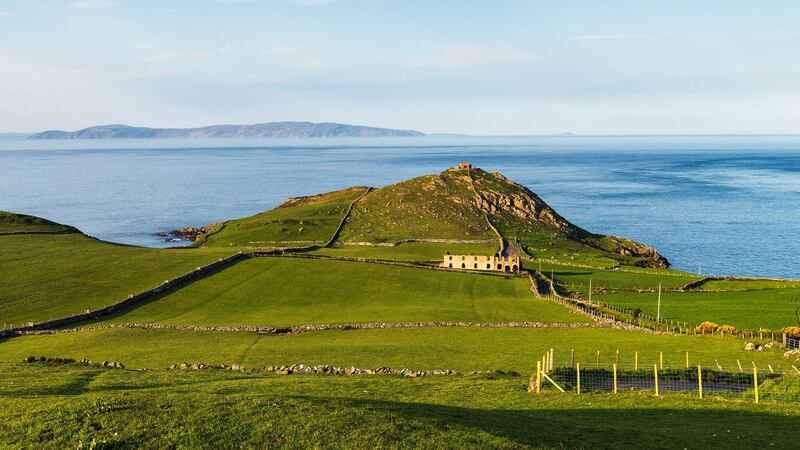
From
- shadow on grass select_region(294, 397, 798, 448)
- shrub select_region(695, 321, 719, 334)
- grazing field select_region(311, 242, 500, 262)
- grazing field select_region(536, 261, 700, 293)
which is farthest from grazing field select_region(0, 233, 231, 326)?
shrub select_region(695, 321, 719, 334)

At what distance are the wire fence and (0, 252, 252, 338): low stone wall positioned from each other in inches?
1755

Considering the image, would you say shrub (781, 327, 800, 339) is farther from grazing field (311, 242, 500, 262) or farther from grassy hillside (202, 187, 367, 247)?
grassy hillside (202, 187, 367, 247)

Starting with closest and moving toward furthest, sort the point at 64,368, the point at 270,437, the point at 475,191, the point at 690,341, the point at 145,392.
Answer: the point at 270,437, the point at 145,392, the point at 64,368, the point at 690,341, the point at 475,191

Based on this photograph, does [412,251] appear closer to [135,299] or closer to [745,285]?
[745,285]

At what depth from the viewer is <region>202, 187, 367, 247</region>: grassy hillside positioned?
135 metres

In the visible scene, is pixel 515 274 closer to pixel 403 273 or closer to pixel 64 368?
pixel 403 273

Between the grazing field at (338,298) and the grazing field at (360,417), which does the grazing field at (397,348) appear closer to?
the grazing field at (338,298)

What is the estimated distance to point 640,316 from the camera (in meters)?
68.6

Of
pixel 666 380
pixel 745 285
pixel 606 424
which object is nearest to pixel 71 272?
pixel 666 380

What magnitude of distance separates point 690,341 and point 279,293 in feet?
143

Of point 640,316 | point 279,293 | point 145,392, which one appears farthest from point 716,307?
point 145,392

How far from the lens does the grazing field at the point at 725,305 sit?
65.8 m

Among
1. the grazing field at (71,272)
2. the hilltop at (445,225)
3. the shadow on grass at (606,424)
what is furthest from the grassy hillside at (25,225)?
the shadow on grass at (606,424)

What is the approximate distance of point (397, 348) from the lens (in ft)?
165
